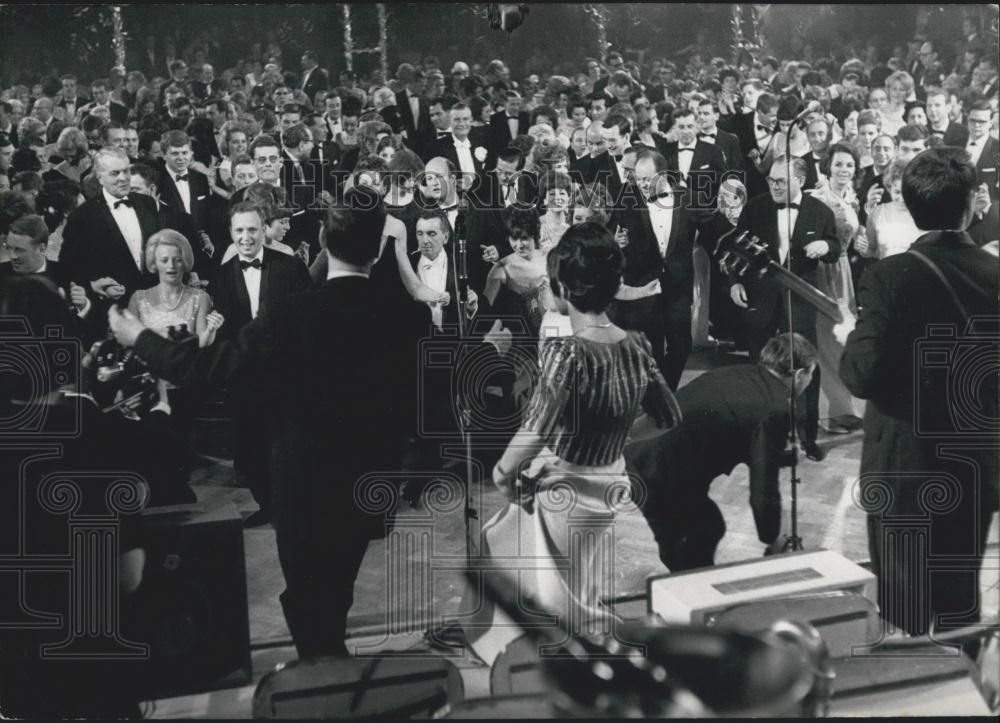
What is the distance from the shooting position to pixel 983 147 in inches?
187

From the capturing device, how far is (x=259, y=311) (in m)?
4.24

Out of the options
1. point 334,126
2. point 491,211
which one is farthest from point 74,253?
point 491,211

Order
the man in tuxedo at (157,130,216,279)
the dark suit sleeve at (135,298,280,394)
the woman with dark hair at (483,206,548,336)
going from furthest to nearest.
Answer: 1. the woman with dark hair at (483,206,548,336)
2. the man in tuxedo at (157,130,216,279)
3. the dark suit sleeve at (135,298,280,394)

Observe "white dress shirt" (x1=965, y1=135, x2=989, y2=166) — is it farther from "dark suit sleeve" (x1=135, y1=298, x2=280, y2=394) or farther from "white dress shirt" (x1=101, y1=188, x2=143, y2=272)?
"white dress shirt" (x1=101, y1=188, x2=143, y2=272)

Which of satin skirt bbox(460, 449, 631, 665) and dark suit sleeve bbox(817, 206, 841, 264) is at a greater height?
dark suit sleeve bbox(817, 206, 841, 264)

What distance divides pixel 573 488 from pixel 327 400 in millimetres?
1030

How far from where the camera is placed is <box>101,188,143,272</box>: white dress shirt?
14.1ft

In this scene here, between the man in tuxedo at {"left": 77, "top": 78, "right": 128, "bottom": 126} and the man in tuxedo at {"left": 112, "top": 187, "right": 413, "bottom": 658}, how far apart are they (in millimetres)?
869

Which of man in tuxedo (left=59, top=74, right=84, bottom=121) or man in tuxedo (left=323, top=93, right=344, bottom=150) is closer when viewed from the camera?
man in tuxedo (left=59, top=74, right=84, bottom=121)

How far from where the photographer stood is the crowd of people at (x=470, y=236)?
4.19 meters

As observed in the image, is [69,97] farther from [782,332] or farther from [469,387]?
[782,332]

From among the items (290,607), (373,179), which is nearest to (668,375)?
(373,179)

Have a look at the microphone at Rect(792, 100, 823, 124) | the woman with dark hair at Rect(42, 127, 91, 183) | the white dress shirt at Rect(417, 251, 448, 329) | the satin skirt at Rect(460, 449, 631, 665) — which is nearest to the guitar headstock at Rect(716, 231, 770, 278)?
the microphone at Rect(792, 100, 823, 124)

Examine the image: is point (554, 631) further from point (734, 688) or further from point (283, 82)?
point (283, 82)
